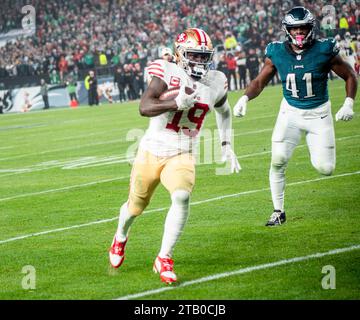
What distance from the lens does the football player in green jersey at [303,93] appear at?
821 cm

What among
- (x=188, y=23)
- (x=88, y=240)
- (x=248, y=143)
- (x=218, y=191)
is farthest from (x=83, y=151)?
(x=188, y=23)

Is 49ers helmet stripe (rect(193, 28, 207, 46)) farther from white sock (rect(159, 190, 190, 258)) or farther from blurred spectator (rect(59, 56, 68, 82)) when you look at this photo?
blurred spectator (rect(59, 56, 68, 82))

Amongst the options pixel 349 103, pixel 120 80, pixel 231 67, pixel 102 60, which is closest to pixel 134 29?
pixel 102 60

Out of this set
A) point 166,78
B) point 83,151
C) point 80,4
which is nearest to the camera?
point 166,78

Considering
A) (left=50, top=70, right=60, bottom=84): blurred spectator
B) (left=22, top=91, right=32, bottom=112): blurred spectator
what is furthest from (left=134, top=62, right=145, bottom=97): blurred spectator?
(left=22, top=91, right=32, bottom=112): blurred spectator

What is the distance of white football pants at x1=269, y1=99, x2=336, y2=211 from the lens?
326 inches

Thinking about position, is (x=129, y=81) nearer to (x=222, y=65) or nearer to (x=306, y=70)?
(x=222, y=65)

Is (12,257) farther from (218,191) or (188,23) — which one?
(188,23)

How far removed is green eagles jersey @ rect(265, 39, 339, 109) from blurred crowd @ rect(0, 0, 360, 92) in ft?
72.4

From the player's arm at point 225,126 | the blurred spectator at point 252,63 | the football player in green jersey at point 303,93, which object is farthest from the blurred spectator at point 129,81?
the player's arm at point 225,126

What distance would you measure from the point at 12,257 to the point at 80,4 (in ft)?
118

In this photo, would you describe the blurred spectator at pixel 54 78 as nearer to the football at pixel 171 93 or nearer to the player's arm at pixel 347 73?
the player's arm at pixel 347 73

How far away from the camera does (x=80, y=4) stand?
1677 inches

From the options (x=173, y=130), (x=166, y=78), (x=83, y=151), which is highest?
(x=166, y=78)
